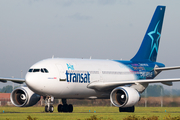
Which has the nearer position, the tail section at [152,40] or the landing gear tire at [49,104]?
the landing gear tire at [49,104]

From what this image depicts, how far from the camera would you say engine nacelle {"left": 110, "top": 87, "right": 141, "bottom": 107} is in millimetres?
29094

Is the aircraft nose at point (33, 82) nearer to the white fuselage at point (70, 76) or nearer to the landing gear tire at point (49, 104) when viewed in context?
the white fuselage at point (70, 76)

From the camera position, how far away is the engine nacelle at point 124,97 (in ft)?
95.5

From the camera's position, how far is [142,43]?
39406mm

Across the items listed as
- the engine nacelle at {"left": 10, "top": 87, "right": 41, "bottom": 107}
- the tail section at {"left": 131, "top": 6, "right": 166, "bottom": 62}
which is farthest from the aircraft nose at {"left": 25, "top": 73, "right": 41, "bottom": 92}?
the tail section at {"left": 131, "top": 6, "right": 166, "bottom": 62}

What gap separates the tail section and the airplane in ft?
3.76

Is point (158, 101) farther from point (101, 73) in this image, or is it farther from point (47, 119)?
point (47, 119)

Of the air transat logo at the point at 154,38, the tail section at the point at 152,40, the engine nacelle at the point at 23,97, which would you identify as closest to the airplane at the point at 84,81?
the engine nacelle at the point at 23,97

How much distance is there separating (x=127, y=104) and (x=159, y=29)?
45.4 ft

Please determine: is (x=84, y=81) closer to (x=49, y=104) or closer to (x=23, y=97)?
(x=49, y=104)

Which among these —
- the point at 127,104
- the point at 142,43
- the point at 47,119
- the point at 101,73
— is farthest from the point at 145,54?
the point at 47,119

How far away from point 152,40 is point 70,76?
44.0 ft

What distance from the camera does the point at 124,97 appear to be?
29906 millimetres

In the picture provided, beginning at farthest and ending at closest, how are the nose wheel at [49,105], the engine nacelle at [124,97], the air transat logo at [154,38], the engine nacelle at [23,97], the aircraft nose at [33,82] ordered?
1. the air transat logo at [154,38]
2. the engine nacelle at [23,97]
3. the engine nacelle at [124,97]
4. the nose wheel at [49,105]
5. the aircraft nose at [33,82]
